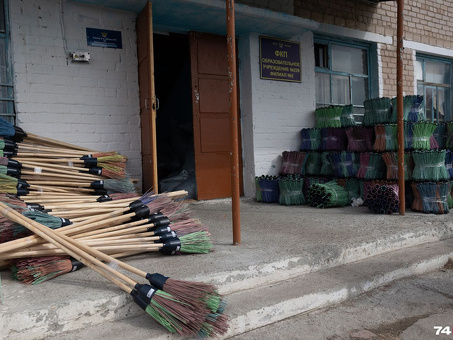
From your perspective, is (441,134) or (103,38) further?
(441,134)

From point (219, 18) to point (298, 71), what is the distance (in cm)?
197

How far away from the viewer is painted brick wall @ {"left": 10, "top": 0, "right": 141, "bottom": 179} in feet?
16.2

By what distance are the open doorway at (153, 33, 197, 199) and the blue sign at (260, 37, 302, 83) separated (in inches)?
52.6

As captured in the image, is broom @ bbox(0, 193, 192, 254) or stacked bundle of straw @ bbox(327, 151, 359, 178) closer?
broom @ bbox(0, 193, 192, 254)

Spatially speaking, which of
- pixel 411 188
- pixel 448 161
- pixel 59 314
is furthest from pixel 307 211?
pixel 59 314

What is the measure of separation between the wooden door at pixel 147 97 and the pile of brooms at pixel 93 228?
67cm

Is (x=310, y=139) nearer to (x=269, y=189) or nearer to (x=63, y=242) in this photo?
(x=269, y=189)

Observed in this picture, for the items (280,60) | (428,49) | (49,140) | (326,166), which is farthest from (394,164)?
(428,49)

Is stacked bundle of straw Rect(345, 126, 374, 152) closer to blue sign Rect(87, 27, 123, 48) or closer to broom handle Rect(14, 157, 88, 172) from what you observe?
blue sign Rect(87, 27, 123, 48)

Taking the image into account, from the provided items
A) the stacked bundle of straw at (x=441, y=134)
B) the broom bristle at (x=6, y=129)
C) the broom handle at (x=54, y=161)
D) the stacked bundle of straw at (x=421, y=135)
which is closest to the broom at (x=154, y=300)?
the broom handle at (x=54, y=161)

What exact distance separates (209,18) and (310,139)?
8.75 feet

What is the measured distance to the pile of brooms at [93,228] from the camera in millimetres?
2189

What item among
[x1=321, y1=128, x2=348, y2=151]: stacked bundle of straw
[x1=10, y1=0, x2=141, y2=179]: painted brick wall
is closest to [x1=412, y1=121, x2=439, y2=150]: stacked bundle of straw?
[x1=321, y1=128, x2=348, y2=151]: stacked bundle of straw

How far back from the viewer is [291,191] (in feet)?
20.0
